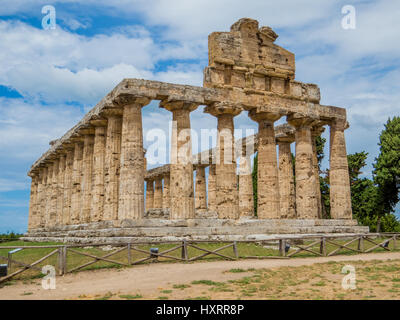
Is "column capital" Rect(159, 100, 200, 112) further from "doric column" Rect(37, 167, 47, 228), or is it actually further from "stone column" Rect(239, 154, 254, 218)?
"doric column" Rect(37, 167, 47, 228)

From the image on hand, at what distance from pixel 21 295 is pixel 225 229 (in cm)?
1282

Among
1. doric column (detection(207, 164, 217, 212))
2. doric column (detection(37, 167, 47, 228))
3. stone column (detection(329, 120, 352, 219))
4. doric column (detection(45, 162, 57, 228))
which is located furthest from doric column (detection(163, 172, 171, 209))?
stone column (detection(329, 120, 352, 219))

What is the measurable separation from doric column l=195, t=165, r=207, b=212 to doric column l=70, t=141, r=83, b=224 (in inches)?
513

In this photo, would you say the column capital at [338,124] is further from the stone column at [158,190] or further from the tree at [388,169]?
the stone column at [158,190]

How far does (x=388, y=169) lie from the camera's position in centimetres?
3556

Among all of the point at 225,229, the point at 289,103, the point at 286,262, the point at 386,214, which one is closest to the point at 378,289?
the point at 286,262

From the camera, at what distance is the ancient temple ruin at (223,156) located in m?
21.8

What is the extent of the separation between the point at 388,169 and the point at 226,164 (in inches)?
751

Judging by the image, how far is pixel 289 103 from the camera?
87.5ft

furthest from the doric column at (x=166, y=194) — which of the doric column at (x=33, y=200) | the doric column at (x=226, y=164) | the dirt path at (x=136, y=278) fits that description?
the dirt path at (x=136, y=278)

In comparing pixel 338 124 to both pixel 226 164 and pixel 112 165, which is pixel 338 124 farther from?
pixel 112 165

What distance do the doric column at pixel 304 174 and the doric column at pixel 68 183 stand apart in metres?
18.0

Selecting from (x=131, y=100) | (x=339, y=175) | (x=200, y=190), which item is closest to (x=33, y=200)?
(x=200, y=190)

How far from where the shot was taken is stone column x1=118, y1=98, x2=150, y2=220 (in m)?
21.5
